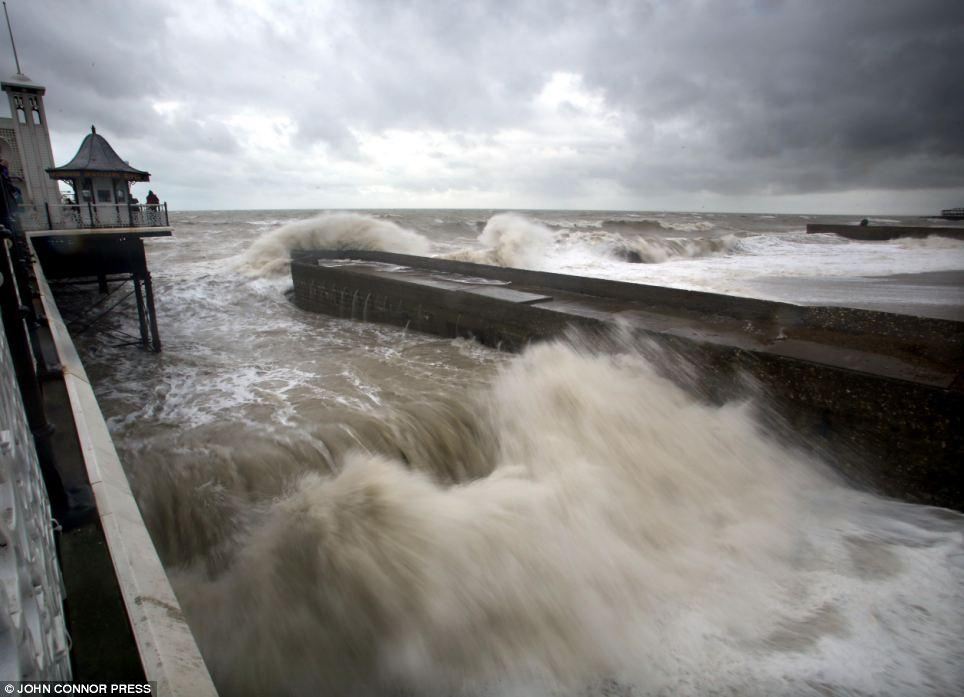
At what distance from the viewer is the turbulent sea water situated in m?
3.41

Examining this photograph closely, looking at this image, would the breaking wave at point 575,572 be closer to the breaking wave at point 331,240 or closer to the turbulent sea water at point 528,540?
the turbulent sea water at point 528,540

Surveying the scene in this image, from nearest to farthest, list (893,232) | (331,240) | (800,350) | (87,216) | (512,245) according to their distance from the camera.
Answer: (800,350)
(87,216)
(331,240)
(512,245)
(893,232)

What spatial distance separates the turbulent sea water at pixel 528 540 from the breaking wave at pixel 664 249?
15788 mm

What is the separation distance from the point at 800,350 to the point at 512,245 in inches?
573

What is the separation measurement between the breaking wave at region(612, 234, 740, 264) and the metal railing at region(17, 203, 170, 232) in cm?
1764

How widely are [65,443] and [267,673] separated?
2.05 m

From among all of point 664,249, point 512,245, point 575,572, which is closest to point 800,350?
point 575,572

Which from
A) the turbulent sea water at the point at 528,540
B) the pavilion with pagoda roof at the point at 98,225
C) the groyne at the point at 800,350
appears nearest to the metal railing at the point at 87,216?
the pavilion with pagoda roof at the point at 98,225

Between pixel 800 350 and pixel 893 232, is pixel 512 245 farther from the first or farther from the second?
pixel 893 232

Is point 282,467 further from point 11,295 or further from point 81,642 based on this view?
point 81,642

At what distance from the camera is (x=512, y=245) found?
1992cm

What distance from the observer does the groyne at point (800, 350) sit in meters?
4.97

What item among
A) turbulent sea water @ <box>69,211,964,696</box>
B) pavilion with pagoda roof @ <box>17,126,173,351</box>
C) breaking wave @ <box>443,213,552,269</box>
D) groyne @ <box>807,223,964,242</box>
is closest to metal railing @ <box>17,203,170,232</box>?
pavilion with pagoda roof @ <box>17,126,173,351</box>

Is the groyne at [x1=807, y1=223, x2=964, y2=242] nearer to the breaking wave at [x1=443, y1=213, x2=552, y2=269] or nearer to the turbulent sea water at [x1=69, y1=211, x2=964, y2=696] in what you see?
the breaking wave at [x1=443, y1=213, x2=552, y2=269]
